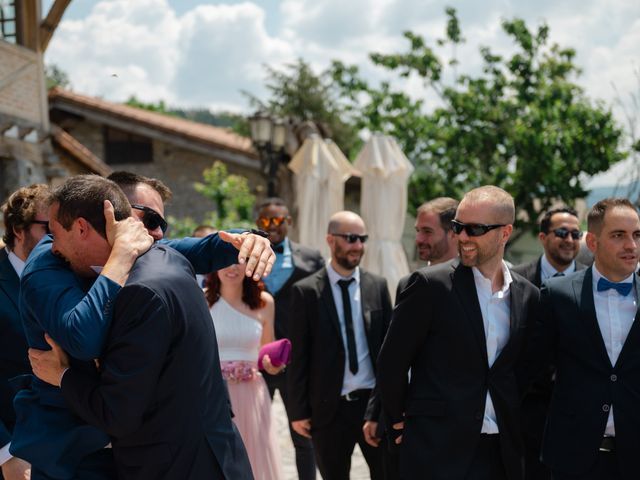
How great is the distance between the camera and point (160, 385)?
2.80m

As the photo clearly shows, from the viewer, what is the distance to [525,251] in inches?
907

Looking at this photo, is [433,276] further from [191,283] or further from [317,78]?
[317,78]

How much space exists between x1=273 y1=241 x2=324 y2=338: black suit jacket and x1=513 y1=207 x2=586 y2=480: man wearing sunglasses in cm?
223

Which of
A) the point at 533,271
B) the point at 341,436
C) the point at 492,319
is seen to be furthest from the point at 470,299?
the point at 533,271

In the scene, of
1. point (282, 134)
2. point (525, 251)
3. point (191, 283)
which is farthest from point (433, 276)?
point (525, 251)

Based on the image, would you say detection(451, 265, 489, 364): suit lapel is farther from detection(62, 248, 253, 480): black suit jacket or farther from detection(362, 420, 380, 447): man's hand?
detection(62, 248, 253, 480): black suit jacket

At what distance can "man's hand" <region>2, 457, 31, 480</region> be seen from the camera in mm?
3570

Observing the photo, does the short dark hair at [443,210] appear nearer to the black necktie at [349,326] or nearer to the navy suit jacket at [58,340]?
the black necktie at [349,326]

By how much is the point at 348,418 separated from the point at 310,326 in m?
0.74

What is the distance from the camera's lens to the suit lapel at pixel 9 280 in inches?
158

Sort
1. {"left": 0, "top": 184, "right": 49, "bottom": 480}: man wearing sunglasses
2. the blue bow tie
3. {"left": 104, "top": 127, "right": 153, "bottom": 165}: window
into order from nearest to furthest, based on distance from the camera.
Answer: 1. {"left": 0, "top": 184, "right": 49, "bottom": 480}: man wearing sunglasses
2. the blue bow tie
3. {"left": 104, "top": 127, "right": 153, "bottom": 165}: window

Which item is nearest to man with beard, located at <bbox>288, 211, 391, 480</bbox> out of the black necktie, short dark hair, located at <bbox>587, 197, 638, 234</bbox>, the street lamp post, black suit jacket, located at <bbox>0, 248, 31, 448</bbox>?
the black necktie

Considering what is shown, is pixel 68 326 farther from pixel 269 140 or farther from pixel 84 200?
pixel 269 140

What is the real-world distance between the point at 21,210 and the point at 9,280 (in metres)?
0.43
